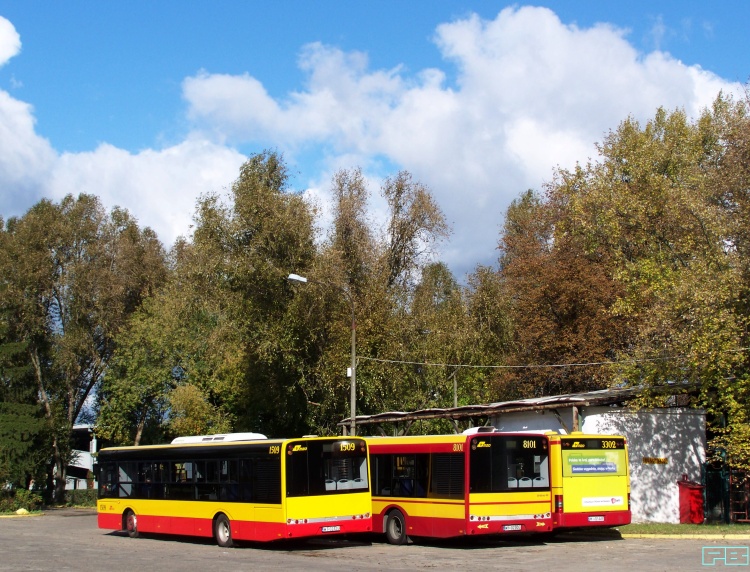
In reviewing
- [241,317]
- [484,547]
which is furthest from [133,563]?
[241,317]

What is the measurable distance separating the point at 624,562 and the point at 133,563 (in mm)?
9834

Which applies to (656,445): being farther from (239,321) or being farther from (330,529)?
(239,321)

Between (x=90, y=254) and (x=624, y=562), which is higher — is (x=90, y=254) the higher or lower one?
the higher one

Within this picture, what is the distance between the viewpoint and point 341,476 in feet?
67.6

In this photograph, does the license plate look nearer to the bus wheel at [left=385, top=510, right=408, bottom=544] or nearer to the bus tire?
the bus wheel at [left=385, top=510, right=408, bottom=544]

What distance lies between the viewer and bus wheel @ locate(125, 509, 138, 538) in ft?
84.1

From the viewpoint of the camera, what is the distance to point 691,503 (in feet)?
86.6

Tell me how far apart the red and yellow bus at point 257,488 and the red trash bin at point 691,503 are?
37.1 feet

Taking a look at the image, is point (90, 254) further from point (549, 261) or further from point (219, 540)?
point (219, 540)

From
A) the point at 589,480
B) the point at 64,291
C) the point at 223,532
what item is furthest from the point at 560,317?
the point at 64,291

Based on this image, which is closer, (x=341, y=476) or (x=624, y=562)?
(x=624, y=562)

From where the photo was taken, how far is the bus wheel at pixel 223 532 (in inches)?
856

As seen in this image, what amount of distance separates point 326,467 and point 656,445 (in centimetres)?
1213

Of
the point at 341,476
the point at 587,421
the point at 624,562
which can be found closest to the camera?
the point at 624,562
